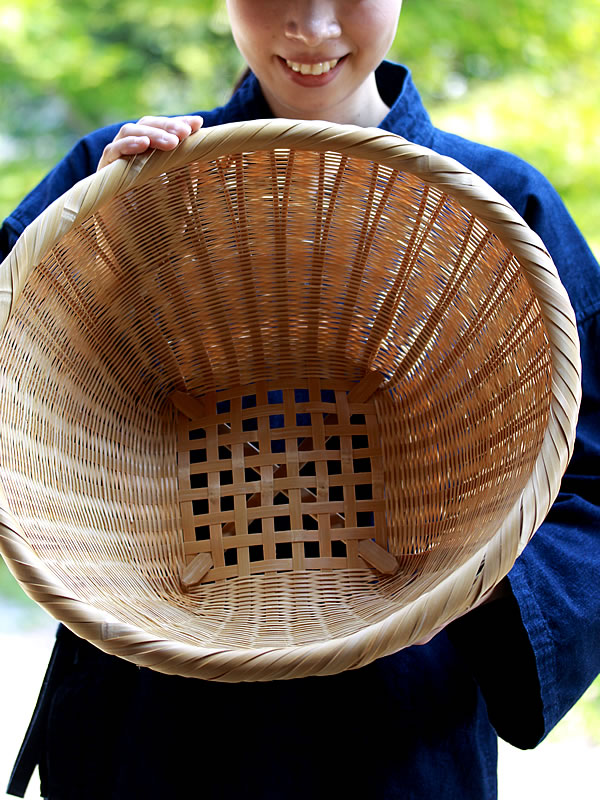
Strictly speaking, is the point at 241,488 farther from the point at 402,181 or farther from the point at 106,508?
the point at 402,181

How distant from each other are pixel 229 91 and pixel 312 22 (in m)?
1.46

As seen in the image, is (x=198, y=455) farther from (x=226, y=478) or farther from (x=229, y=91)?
→ (x=229, y=91)

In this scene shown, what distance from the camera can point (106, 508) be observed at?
819mm

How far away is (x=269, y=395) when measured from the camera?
3.14 feet

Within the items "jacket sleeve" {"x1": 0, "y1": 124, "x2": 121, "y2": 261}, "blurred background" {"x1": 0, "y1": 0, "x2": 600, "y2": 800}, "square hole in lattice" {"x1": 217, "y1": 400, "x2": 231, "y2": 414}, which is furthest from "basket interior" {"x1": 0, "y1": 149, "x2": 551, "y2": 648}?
"blurred background" {"x1": 0, "y1": 0, "x2": 600, "y2": 800}

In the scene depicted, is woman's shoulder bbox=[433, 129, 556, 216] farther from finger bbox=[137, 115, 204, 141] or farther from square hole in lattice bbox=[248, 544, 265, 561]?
square hole in lattice bbox=[248, 544, 265, 561]

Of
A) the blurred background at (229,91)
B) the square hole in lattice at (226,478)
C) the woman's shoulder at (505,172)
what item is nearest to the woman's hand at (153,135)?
the woman's shoulder at (505,172)

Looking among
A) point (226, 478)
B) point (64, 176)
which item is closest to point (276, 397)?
point (226, 478)

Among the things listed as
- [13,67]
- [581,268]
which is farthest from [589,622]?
[13,67]

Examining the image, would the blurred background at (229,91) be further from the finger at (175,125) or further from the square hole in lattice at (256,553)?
the finger at (175,125)

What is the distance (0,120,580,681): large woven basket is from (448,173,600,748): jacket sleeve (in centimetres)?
6

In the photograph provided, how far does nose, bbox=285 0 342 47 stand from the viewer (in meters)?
0.72

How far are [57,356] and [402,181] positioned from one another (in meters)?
0.36

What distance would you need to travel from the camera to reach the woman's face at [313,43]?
73 cm
